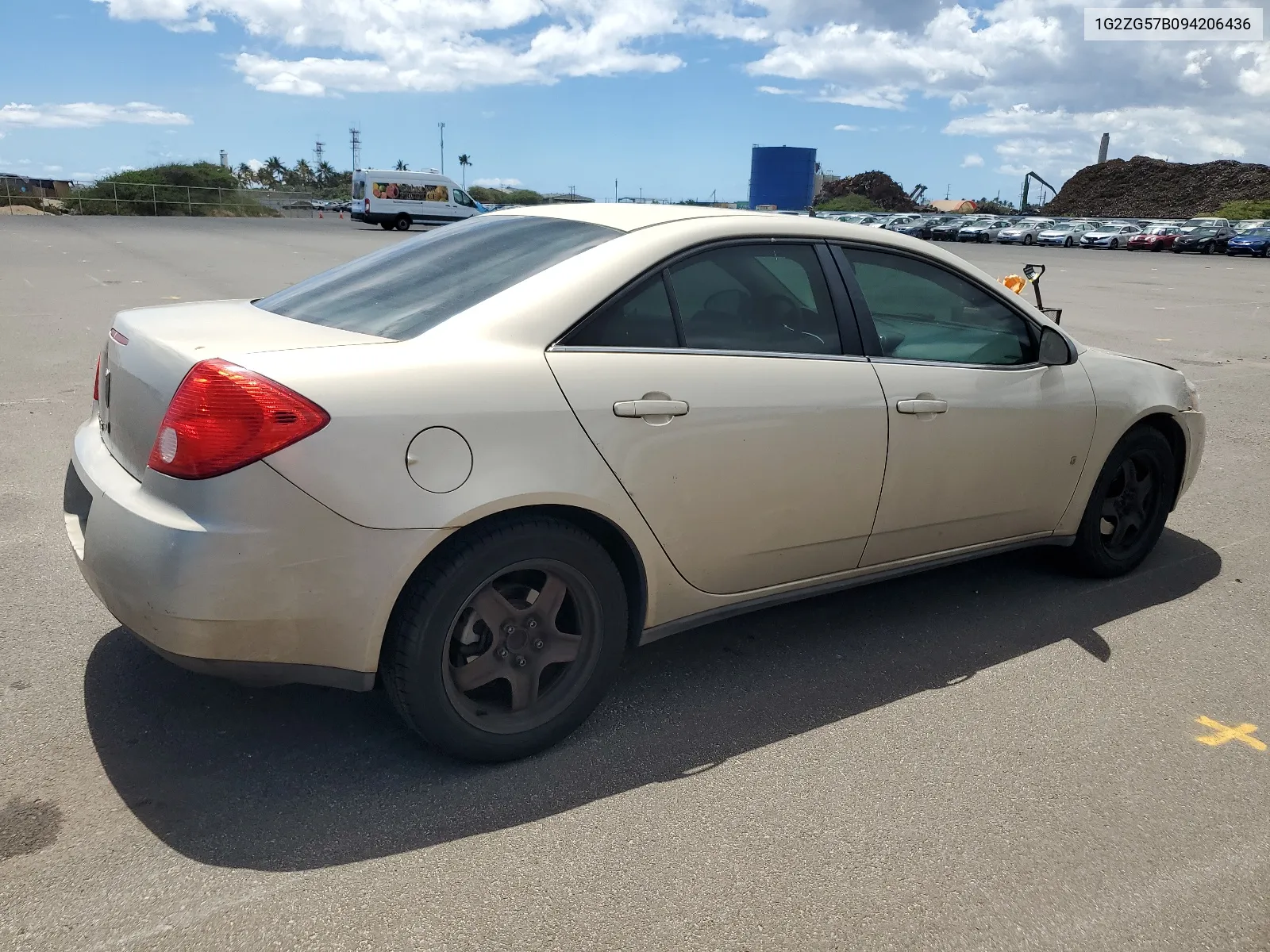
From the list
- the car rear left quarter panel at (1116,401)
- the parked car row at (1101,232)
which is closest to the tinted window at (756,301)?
the car rear left quarter panel at (1116,401)

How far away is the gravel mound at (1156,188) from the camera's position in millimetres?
74875

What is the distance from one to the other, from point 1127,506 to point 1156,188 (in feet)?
291

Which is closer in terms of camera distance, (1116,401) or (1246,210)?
(1116,401)

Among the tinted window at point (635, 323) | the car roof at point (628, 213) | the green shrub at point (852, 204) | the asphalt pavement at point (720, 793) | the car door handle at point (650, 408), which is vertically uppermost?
the green shrub at point (852, 204)

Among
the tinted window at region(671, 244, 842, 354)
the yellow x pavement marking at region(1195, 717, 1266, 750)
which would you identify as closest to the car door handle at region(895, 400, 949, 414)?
the tinted window at region(671, 244, 842, 354)

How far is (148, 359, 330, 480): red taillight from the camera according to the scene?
257 centimetres

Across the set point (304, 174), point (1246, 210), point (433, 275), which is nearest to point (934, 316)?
point (433, 275)

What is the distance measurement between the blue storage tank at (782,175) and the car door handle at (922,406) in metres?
41.6

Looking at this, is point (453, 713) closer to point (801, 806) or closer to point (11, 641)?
point (801, 806)

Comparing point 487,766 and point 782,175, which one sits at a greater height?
point 782,175

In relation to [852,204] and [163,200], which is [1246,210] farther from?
[163,200]

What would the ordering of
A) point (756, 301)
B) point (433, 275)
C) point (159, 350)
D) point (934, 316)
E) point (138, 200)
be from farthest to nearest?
point (138, 200) < point (934, 316) < point (756, 301) < point (433, 275) < point (159, 350)

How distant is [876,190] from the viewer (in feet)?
322

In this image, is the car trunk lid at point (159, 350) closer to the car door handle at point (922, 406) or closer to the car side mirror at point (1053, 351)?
the car door handle at point (922, 406)
